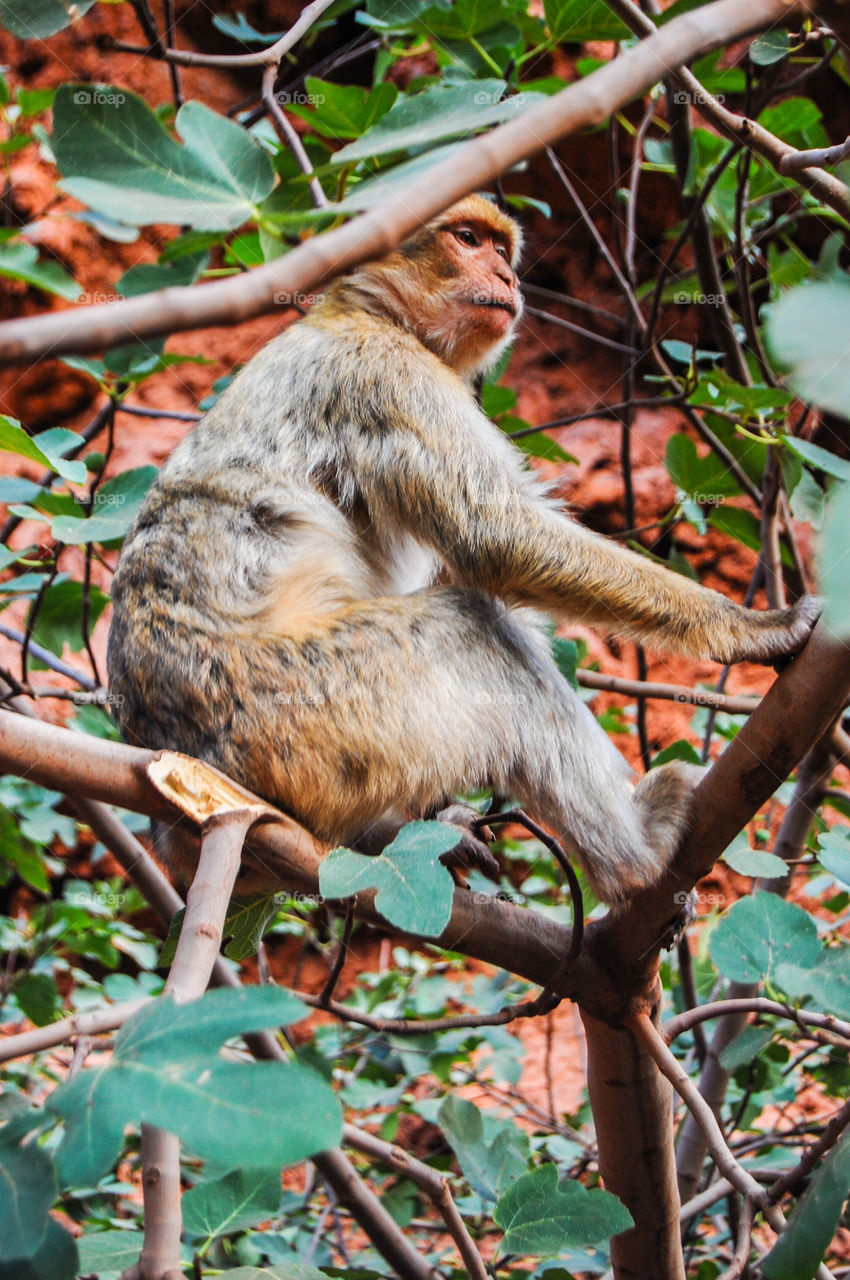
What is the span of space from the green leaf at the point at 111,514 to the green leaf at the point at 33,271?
1.73 feet

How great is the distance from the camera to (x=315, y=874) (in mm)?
2129

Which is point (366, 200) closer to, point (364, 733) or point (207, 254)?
point (207, 254)

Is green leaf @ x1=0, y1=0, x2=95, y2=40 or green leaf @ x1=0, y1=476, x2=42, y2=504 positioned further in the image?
green leaf @ x1=0, y1=476, x2=42, y2=504

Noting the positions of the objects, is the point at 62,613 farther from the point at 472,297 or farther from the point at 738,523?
the point at 738,523

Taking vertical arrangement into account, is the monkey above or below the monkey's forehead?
below

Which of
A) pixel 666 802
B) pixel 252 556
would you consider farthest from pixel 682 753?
pixel 252 556

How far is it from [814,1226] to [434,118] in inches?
72.6

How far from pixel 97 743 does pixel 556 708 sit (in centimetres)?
124

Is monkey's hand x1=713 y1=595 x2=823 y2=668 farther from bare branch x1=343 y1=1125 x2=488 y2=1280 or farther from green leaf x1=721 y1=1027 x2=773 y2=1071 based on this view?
bare branch x1=343 y1=1125 x2=488 y2=1280

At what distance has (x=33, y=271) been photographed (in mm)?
2309

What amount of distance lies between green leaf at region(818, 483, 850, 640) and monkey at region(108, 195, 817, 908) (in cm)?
188

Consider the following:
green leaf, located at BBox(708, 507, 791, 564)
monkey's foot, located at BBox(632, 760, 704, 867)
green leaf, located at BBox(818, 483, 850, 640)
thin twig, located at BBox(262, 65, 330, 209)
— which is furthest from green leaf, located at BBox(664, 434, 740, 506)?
green leaf, located at BBox(818, 483, 850, 640)

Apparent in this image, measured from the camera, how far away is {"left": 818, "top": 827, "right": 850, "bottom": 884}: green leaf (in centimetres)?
216

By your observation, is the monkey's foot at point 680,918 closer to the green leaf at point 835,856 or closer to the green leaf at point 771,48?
the green leaf at point 835,856
